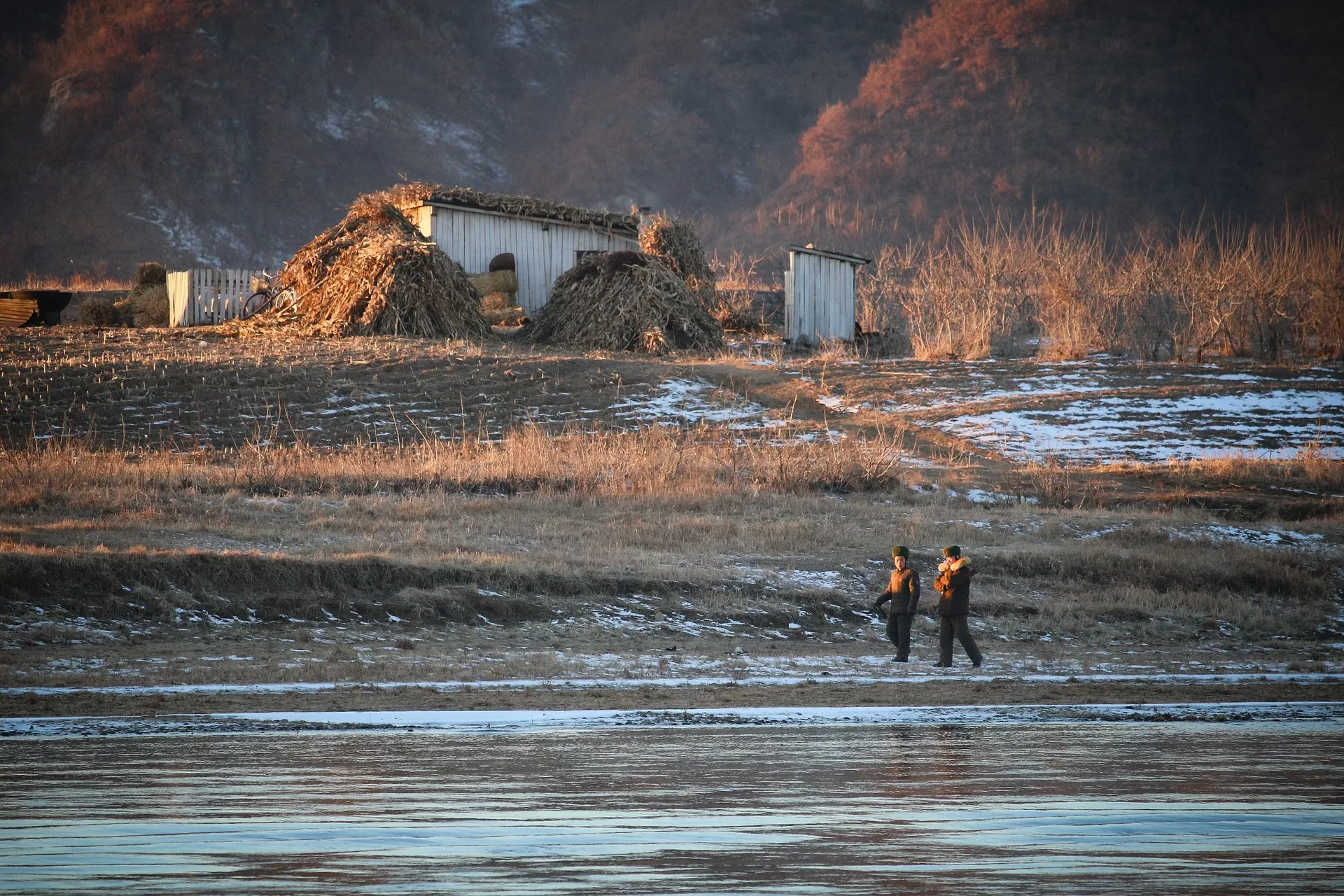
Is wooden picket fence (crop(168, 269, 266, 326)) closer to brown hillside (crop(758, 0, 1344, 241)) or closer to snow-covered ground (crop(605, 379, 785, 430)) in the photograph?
snow-covered ground (crop(605, 379, 785, 430))

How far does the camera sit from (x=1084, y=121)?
90438 mm

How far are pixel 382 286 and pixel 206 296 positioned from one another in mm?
5849

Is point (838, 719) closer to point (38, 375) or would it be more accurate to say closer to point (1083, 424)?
point (1083, 424)

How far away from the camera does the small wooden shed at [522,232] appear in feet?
129

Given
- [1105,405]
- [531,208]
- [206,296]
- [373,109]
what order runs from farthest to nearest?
[373,109]
[531,208]
[206,296]
[1105,405]

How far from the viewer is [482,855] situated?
5.62 m

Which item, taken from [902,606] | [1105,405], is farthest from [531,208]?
[902,606]

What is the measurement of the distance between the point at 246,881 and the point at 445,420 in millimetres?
22078

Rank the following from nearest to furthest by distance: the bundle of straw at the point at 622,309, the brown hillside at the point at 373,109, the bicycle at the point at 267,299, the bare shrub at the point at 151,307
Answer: the bundle of straw at the point at 622,309
the bicycle at the point at 267,299
the bare shrub at the point at 151,307
the brown hillside at the point at 373,109

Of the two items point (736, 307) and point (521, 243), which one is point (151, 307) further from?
point (736, 307)

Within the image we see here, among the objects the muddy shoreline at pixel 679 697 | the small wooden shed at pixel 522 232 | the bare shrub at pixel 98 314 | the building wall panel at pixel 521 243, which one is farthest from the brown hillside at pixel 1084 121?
the muddy shoreline at pixel 679 697

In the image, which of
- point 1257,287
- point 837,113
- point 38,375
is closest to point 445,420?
point 38,375

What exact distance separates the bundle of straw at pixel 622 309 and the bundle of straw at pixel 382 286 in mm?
1941

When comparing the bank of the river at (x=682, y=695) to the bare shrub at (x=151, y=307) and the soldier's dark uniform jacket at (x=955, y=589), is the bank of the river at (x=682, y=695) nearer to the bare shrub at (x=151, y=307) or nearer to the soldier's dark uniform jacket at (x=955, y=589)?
the soldier's dark uniform jacket at (x=955, y=589)
